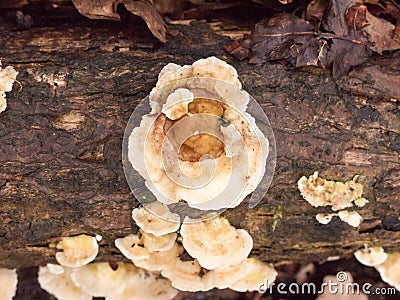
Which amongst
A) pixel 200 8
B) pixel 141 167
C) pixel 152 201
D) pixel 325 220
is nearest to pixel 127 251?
pixel 152 201

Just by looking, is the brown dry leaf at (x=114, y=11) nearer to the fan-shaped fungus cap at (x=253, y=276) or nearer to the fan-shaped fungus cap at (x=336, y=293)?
the fan-shaped fungus cap at (x=253, y=276)

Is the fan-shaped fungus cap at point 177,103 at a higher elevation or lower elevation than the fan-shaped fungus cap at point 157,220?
higher

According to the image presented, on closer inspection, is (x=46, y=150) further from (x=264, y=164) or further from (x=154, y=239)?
(x=264, y=164)

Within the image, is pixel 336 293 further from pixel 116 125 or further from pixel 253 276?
pixel 116 125

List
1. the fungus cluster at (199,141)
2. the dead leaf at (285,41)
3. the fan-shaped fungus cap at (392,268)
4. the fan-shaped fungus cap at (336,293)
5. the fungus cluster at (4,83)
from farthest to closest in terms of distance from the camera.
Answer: the fan-shaped fungus cap at (336,293) → the fan-shaped fungus cap at (392,268) → the dead leaf at (285,41) → the fungus cluster at (4,83) → the fungus cluster at (199,141)

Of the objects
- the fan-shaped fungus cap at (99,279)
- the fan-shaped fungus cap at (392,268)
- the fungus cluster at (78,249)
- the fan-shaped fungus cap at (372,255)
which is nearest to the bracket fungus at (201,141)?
the fungus cluster at (78,249)

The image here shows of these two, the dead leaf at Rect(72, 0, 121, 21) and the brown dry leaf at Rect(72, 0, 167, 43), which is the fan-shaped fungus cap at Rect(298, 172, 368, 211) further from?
the dead leaf at Rect(72, 0, 121, 21)
